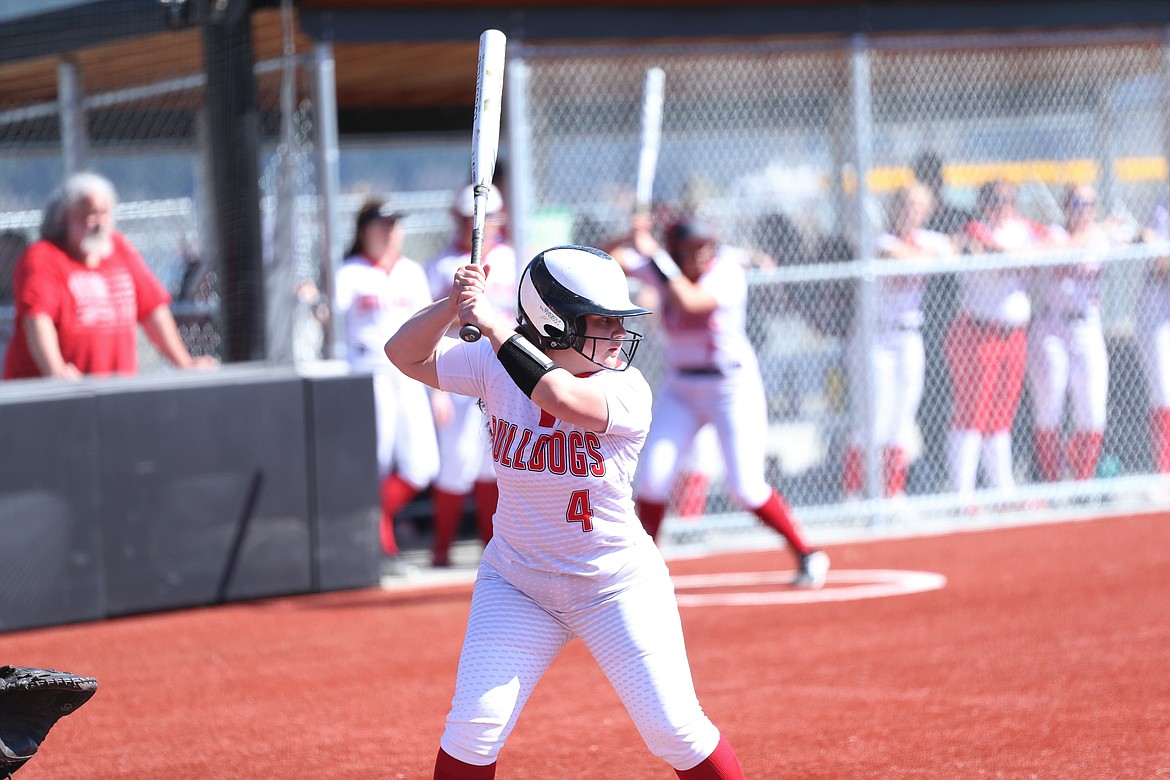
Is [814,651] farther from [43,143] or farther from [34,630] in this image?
[43,143]

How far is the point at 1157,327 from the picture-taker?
10.1 m

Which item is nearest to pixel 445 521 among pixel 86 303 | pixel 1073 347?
pixel 86 303

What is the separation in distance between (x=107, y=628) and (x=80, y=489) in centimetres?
70

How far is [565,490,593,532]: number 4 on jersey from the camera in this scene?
3.60 metres

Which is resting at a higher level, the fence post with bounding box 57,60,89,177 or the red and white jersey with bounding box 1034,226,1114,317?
the fence post with bounding box 57,60,89,177

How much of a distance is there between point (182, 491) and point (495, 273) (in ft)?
6.90

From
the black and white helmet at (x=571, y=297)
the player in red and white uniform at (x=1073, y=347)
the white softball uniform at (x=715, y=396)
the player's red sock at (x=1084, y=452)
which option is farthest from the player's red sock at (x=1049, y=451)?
the black and white helmet at (x=571, y=297)

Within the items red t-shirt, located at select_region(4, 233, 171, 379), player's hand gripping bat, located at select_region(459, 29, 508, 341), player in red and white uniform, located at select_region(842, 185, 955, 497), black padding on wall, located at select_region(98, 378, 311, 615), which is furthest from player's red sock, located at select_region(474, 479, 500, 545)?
player's hand gripping bat, located at select_region(459, 29, 508, 341)

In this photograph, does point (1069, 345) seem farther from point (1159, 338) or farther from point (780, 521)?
point (780, 521)

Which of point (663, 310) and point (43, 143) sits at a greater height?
point (43, 143)

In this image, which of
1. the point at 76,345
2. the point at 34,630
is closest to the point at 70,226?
the point at 76,345

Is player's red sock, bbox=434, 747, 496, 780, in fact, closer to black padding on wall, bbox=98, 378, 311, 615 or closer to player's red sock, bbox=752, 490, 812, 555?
player's red sock, bbox=752, 490, 812, 555

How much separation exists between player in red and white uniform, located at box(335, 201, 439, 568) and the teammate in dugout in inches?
192

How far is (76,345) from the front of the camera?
755 centimetres
